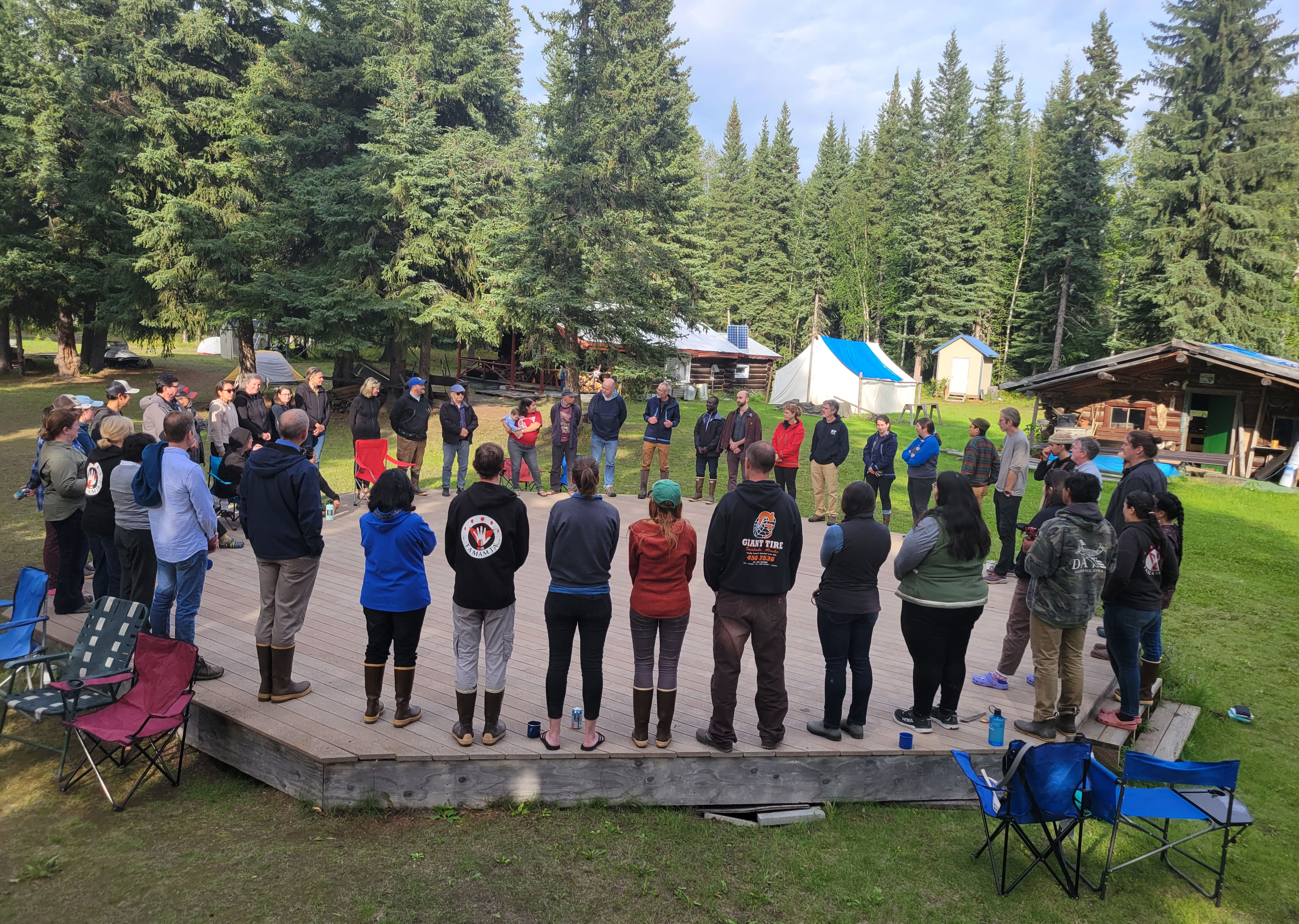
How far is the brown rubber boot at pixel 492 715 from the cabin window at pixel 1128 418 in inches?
891

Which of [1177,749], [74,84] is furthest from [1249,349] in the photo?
[74,84]

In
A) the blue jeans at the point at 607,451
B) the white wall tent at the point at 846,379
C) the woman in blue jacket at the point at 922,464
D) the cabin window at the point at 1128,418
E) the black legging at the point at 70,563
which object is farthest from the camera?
the white wall tent at the point at 846,379

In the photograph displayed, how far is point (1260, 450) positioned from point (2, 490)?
2806cm

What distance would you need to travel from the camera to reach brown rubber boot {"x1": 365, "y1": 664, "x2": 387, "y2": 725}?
189 inches

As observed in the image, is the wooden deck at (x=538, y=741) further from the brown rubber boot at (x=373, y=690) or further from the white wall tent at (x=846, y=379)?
the white wall tent at (x=846, y=379)

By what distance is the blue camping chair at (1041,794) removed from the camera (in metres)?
4.09

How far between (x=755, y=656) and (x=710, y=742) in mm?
621

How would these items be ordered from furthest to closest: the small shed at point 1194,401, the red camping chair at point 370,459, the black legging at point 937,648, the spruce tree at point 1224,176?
the spruce tree at point 1224,176, the small shed at point 1194,401, the red camping chair at point 370,459, the black legging at point 937,648

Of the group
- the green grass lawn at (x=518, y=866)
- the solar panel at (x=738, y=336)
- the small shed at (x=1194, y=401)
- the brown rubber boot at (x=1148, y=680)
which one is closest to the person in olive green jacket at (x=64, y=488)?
the green grass lawn at (x=518, y=866)

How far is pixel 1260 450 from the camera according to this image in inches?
808

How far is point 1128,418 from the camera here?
22.5 m

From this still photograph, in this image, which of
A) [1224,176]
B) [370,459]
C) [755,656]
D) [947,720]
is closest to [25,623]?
[755,656]

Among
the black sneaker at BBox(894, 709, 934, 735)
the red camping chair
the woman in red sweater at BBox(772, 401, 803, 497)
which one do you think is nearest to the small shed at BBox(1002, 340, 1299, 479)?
the woman in red sweater at BBox(772, 401, 803, 497)

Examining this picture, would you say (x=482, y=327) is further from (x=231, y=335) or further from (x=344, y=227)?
(x=231, y=335)
